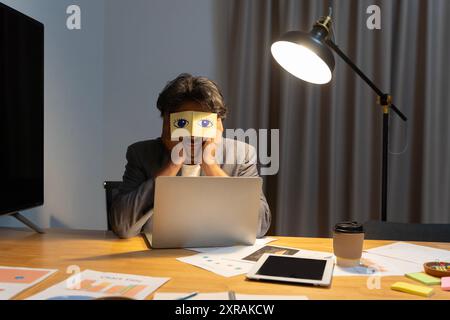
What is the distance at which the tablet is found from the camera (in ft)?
2.96

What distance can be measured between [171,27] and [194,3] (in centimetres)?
20

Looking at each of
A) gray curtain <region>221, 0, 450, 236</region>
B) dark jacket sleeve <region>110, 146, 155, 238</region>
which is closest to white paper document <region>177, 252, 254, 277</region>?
dark jacket sleeve <region>110, 146, 155, 238</region>

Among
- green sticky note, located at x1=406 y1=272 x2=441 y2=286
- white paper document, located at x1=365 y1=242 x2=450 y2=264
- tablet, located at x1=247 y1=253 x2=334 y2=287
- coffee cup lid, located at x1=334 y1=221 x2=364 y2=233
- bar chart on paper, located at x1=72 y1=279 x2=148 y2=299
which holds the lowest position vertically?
white paper document, located at x1=365 y1=242 x2=450 y2=264

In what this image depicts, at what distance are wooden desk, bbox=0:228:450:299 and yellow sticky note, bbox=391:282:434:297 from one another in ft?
0.04

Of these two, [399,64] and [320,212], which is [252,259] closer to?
[320,212]

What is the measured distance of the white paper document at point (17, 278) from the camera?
0.81 metres

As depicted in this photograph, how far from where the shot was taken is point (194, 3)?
2.54 metres

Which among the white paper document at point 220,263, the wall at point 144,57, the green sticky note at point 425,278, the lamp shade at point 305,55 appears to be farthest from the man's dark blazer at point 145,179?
the wall at point 144,57

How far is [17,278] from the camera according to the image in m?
0.90

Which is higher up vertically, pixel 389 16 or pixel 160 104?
pixel 389 16

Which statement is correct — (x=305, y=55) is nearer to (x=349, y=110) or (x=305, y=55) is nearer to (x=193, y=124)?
(x=193, y=124)

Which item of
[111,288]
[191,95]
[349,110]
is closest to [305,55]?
[191,95]

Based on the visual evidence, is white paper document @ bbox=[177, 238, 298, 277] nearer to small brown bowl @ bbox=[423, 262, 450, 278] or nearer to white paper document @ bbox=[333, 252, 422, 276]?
white paper document @ bbox=[333, 252, 422, 276]
